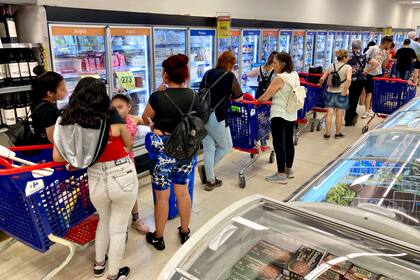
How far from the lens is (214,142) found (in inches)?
161

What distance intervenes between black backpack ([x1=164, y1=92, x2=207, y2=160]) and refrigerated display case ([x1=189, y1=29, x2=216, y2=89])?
2731 millimetres

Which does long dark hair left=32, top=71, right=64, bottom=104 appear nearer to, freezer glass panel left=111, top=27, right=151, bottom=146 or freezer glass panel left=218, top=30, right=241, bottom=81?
freezer glass panel left=111, top=27, right=151, bottom=146

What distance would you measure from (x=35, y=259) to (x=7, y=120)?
1.18 metres

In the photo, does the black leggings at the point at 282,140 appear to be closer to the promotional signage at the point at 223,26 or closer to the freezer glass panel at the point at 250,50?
the promotional signage at the point at 223,26

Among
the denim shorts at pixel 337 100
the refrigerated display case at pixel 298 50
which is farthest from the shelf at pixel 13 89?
the refrigerated display case at pixel 298 50

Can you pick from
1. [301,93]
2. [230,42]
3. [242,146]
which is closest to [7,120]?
[242,146]

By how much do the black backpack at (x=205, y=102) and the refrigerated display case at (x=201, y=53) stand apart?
5.26 feet

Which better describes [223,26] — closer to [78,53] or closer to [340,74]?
[340,74]

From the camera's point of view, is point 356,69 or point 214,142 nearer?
point 214,142

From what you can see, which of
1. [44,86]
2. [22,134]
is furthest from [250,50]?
[22,134]

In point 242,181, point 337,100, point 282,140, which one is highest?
point 337,100

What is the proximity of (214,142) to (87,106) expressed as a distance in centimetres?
209

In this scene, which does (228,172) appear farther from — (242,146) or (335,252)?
(335,252)

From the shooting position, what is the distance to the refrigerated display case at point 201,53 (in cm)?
529
